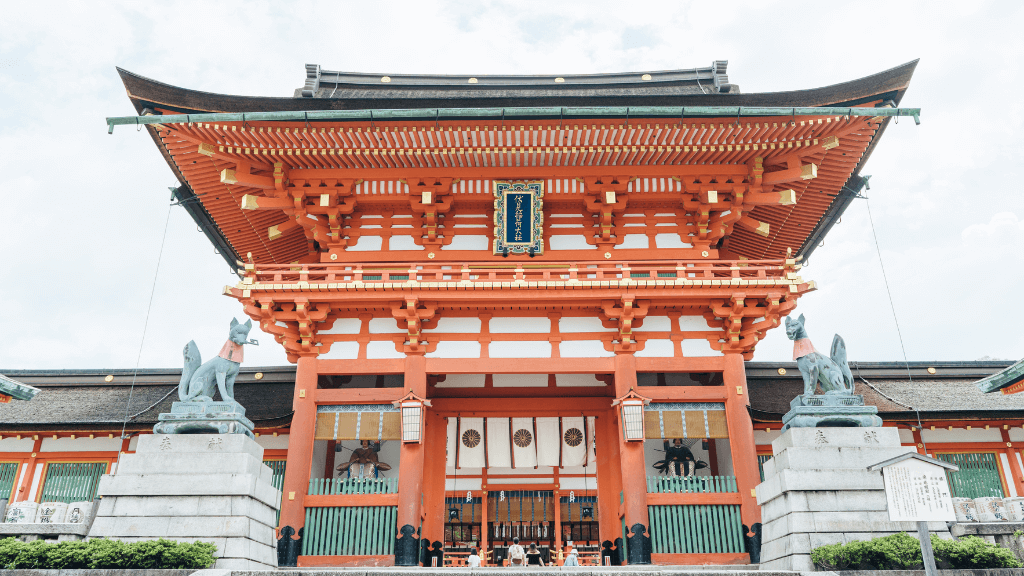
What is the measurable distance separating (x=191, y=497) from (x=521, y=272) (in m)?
6.74

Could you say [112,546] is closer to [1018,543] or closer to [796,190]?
[1018,543]

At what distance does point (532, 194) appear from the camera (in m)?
14.6

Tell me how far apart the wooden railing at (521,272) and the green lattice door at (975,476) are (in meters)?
5.51

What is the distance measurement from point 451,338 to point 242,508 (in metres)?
5.00

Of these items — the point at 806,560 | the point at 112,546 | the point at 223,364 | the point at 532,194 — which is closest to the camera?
the point at 112,546

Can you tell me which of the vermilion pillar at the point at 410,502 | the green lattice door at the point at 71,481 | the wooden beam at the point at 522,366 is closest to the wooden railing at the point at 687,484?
the wooden beam at the point at 522,366

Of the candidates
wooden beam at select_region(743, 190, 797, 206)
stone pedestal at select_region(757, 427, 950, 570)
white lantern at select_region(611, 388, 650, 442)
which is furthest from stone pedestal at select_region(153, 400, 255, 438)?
wooden beam at select_region(743, 190, 797, 206)

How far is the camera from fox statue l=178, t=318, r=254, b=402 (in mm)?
11414

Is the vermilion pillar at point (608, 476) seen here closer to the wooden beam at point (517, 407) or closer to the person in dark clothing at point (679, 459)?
the wooden beam at point (517, 407)

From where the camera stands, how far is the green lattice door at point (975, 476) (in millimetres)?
14344

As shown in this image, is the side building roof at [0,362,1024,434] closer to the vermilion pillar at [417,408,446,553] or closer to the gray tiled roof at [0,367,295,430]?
the gray tiled roof at [0,367,295,430]

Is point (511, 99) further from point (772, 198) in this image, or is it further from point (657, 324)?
point (772, 198)

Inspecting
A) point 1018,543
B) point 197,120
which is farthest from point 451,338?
point 1018,543

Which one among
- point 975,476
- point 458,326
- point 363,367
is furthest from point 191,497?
point 975,476
